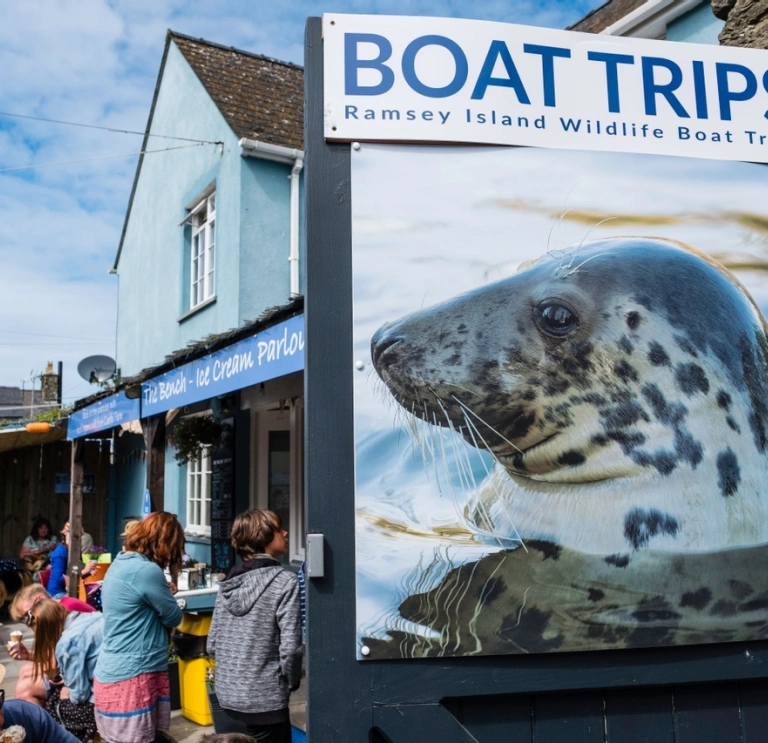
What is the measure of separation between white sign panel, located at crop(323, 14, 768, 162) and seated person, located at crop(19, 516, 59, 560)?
1222cm

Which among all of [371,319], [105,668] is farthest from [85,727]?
[371,319]

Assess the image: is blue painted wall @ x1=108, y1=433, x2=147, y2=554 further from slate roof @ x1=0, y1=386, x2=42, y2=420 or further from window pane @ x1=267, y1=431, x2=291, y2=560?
slate roof @ x1=0, y1=386, x2=42, y2=420

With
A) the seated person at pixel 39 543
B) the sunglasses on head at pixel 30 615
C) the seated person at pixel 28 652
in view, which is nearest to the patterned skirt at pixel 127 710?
the seated person at pixel 28 652

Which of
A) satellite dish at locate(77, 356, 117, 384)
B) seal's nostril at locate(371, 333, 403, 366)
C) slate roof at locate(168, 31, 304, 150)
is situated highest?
slate roof at locate(168, 31, 304, 150)

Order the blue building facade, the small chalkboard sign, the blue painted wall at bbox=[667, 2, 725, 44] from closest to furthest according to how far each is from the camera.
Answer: the blue painted wall at bbox=[667, 2, 725, 44], the blue building facade, the small chalkboard sign

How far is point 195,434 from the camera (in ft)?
30.8

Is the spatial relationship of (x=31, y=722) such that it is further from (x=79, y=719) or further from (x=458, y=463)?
(x=79, y=719)

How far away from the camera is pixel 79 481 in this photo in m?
11.3

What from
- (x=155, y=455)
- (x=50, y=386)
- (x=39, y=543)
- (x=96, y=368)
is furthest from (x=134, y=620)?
(x=50, y=386)

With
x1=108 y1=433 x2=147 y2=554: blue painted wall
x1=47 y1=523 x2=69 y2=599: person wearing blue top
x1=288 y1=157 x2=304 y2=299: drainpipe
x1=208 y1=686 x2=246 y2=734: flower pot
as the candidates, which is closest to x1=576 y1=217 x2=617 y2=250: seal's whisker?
x1=208 y1=686 x2=246 y2=734: flower pot

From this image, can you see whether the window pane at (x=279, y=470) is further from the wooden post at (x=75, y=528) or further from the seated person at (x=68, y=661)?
the seated person at (x=68, y=661)

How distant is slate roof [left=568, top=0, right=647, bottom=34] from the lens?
7.71 m

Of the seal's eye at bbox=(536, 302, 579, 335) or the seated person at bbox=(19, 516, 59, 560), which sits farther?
the seated person at bbox=(19, 516, 59, 560)

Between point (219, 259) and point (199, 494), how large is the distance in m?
3.47
